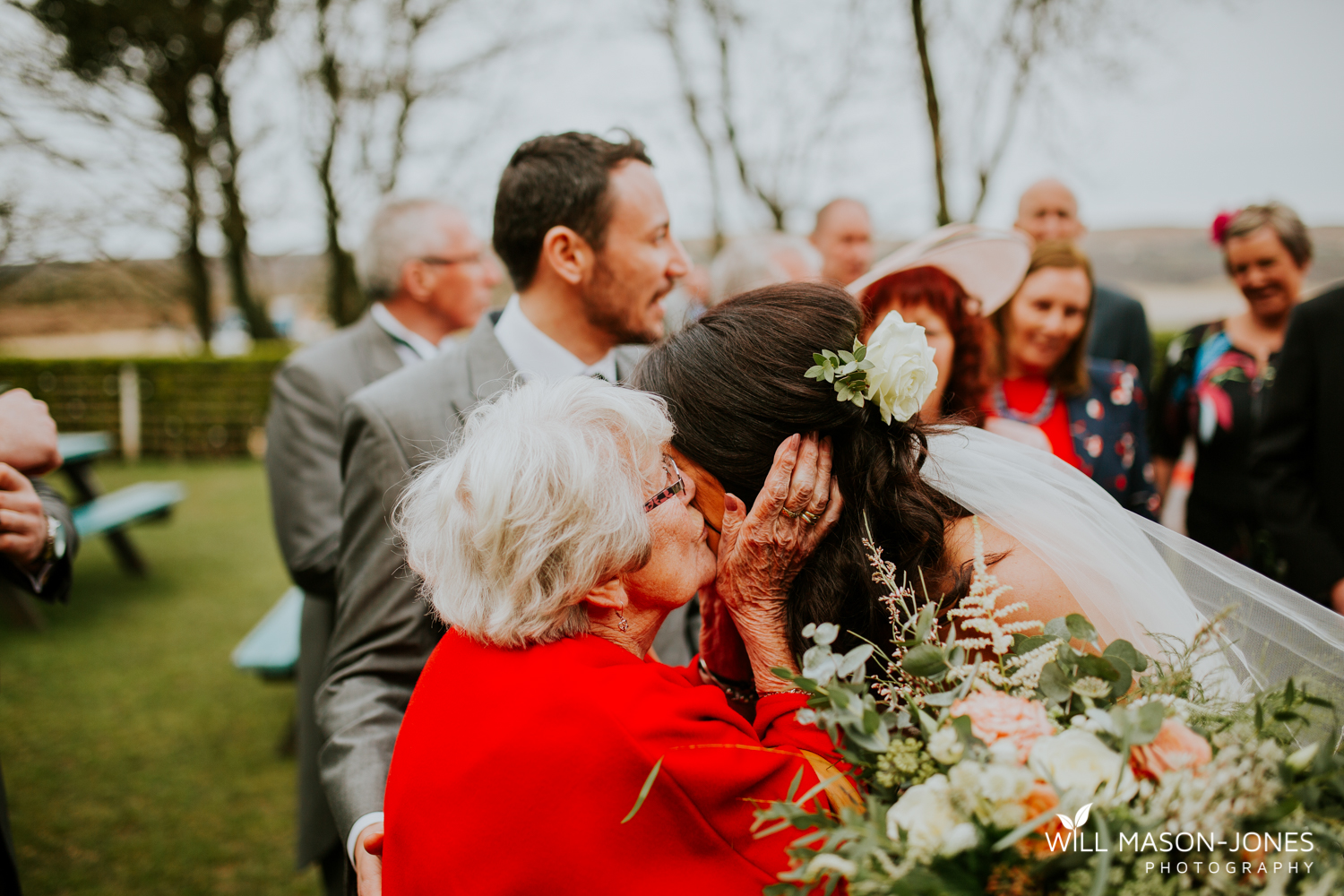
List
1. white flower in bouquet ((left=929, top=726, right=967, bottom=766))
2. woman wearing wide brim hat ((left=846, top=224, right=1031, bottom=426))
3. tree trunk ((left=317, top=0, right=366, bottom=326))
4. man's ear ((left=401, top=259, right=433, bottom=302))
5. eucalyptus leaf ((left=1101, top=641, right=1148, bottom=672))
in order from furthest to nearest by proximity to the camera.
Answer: tree trunk ((left=317, top=0, right=366, bottom=326)), man's ear ((left=401, top=259, right=433, bottom=302)), woman wearing wide brim hat ((left=846, top=224, right=1031, bottom=426)), eucalyptus leaf ((left=1101, top=641, right=1148, bottom=672)), white flower in bouquet ((left=929, top=726, right=967, bottom=766))

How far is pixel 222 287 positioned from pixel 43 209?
7.81m

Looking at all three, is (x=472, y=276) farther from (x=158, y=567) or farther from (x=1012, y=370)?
(x=158, y=567)

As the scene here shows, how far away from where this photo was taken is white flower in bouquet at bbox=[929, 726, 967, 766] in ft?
3.59

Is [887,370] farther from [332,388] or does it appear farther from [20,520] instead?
[332,388]

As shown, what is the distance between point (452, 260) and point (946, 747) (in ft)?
10.7

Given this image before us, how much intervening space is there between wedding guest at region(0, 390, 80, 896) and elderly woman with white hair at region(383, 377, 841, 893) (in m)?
1.12

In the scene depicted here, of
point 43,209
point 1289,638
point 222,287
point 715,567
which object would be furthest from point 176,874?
point 222,287

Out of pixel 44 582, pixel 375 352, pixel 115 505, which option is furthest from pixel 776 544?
pixel 115 505

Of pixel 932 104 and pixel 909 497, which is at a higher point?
pixel 932 104

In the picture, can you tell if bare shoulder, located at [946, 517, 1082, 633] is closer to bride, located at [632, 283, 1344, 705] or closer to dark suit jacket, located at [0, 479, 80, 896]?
bride, located at [632, 283, 1344, 705]

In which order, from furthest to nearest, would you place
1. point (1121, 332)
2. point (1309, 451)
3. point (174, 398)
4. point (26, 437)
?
1. point (174, 398)
2. point (1121, 332)
3. point (1309, 451)
4. point (26, 437)

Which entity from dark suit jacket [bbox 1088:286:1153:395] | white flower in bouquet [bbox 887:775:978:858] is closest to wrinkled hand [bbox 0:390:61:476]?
white flower in bouquet [bbox 887:775:978:858]

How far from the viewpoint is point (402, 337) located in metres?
3.58

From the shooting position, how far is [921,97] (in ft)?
34.4
